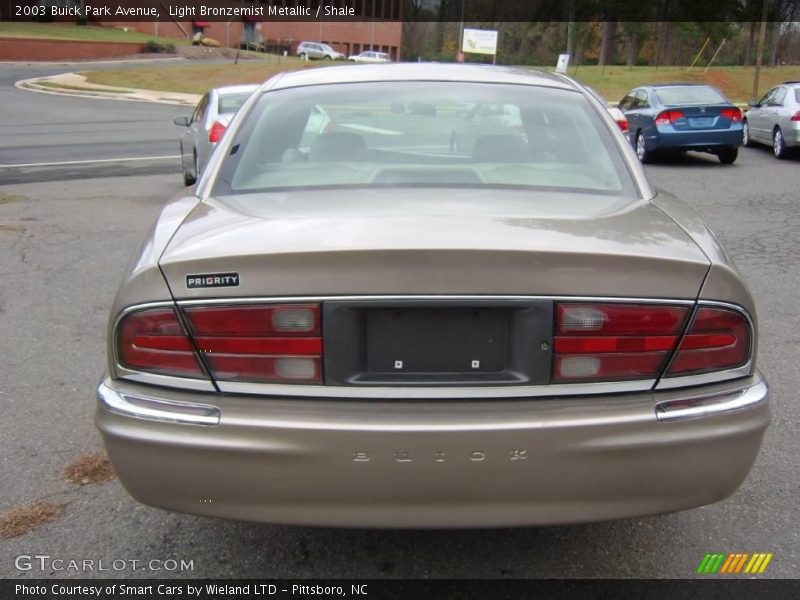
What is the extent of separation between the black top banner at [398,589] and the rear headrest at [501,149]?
5.28ft

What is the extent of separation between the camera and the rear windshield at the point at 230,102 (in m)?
11.1

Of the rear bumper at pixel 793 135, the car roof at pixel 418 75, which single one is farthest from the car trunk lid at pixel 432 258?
the rear bumper at pixel 793 135

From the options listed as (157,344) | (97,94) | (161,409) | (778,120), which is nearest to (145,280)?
(157,344)

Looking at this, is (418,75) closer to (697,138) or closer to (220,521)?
(220,521)

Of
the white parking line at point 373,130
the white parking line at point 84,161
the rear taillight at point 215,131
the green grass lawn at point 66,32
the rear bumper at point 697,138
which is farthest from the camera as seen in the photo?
the green grass lawn at point 66,32

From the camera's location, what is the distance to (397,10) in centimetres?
8694

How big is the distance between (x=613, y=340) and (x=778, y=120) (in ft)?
50.7

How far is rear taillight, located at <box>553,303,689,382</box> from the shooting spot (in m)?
2.33

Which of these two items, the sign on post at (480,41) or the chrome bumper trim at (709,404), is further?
the sign on post at (480,41)

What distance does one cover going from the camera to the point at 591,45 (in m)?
72.2

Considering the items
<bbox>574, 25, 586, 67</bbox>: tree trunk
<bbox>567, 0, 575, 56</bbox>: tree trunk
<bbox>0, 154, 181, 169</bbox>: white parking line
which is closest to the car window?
<bbox>0, 154, 181, 169</bbox>: white parking line

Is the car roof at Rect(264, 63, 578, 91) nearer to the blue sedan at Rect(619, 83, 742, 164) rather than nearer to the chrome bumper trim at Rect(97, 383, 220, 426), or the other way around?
the chrome bumper trim at Rect(97, 383, 220, 426)

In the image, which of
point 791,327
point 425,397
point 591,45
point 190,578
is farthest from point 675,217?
point 591,45

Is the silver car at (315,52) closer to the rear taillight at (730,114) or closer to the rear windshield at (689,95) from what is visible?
the rear windshield at (689,95)
